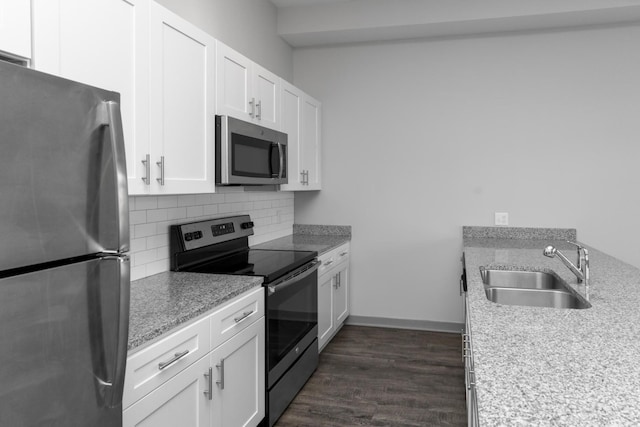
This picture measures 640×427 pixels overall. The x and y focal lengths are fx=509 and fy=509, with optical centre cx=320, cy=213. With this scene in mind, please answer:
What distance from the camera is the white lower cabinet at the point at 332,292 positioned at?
3.65 m

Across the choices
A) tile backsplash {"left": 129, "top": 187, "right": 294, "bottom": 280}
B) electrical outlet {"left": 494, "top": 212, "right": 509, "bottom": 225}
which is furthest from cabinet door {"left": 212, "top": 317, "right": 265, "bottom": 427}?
electrical outlet {"left": 494, "top": 212, "right": 509, "bottom": 225}

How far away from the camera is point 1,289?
3.30ft

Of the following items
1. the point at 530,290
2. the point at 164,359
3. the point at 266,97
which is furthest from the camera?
the point at 266,97

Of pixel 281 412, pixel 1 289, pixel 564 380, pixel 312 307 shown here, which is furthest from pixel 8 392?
pixel 312 307

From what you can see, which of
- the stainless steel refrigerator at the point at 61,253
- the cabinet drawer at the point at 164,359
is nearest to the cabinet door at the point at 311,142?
the cabinet drawer at the point at 164,359

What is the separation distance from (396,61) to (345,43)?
18.9 inches

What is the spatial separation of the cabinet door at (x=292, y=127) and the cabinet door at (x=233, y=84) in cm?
58

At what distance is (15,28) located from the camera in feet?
4.35

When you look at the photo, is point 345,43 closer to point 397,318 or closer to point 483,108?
point 483,108

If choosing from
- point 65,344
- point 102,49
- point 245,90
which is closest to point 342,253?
point 245,90

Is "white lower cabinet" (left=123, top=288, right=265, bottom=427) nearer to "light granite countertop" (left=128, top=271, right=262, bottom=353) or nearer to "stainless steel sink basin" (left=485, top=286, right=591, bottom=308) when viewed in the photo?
Result: "light granite countertop" (left=128, top=271, right=262, bottom=353)

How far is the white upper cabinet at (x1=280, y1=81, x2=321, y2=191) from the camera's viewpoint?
3646 millimetres

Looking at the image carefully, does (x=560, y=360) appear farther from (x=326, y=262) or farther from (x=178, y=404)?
(x=326, y=262)

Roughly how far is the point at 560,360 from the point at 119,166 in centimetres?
125
